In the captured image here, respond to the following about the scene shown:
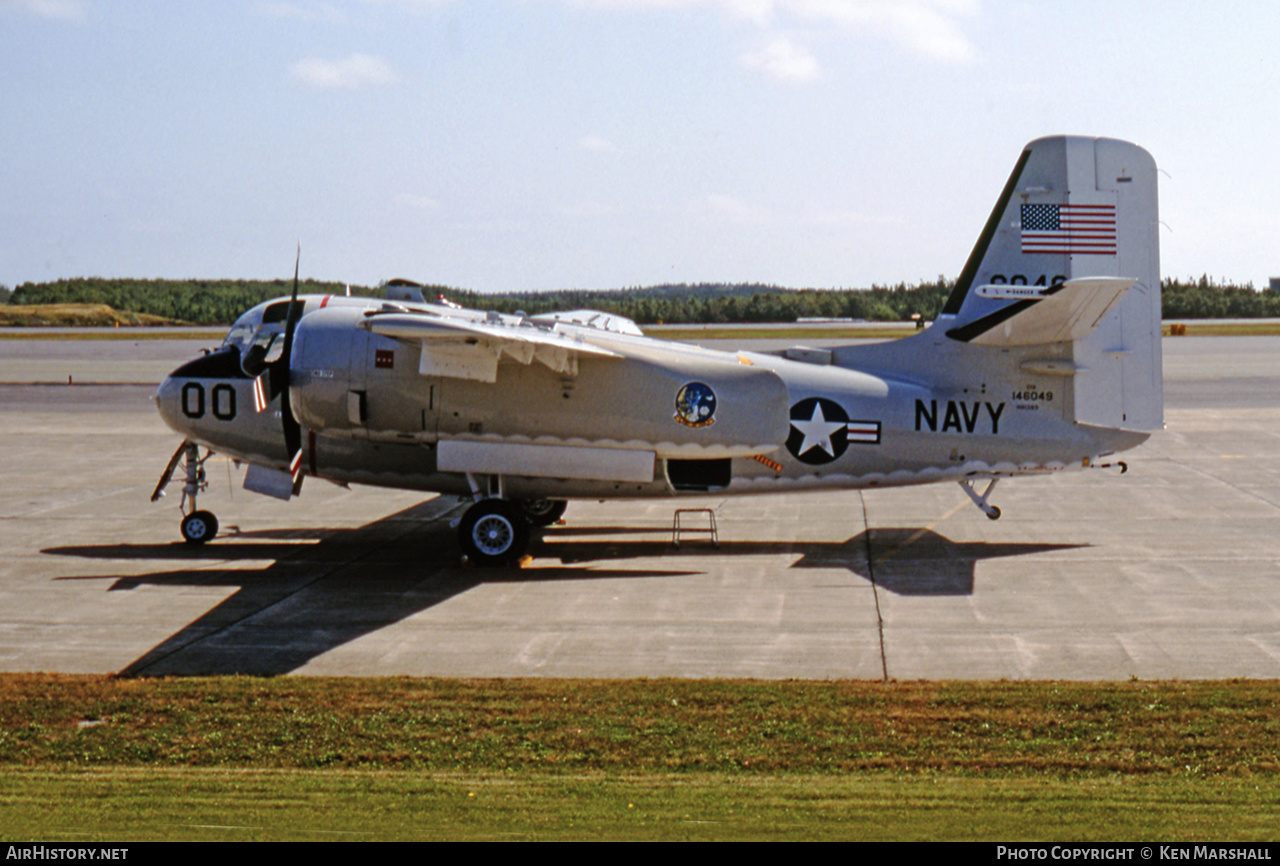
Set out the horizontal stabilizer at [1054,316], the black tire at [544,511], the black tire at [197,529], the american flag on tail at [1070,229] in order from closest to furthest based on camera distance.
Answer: the horizontal stabilizer at [1054,316] → the american flag on tail at [1070,229] → the black tire at [197,529] → the black tire at [544,511]

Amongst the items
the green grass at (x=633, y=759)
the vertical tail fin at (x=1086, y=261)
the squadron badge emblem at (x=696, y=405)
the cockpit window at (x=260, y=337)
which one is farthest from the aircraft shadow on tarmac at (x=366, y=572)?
the cockpit window at (x=260, y=337)

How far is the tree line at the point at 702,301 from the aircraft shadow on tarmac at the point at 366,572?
81.2 metres

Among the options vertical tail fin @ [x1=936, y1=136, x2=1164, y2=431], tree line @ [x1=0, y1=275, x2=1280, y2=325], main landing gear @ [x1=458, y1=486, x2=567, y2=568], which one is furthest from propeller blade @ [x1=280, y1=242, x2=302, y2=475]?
tree line @ [x1=0, y1=275, x2=1280, y2=325]

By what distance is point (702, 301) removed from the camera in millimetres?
125125

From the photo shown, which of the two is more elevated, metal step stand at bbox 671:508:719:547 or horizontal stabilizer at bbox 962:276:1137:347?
horizontal stabilizer at bbox 962:276:1137:347

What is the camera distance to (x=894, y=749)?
1020 cm

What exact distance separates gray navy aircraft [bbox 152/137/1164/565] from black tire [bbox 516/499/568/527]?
199 centimetres

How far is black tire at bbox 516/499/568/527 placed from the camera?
2105cm

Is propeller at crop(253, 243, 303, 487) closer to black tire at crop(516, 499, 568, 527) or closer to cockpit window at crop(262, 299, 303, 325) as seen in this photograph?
cockpit window at crop(262, 299, 303, 325)

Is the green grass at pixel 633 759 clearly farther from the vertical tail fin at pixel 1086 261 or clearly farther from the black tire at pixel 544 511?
the black tire at pixel 544 511

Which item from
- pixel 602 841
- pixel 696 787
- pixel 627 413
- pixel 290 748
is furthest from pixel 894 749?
pixel 627 413

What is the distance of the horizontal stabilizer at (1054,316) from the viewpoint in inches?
662
